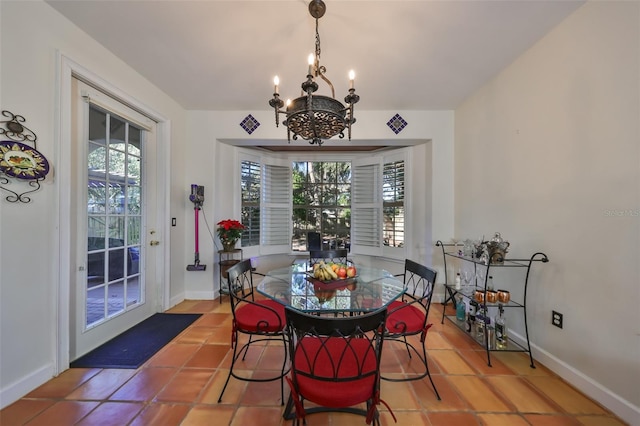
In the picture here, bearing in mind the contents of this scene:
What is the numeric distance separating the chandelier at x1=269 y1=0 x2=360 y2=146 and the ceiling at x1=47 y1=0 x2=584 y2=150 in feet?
1.05

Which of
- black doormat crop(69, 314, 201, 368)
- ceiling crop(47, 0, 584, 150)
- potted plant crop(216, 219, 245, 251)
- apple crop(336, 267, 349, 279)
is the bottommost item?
black doormat crop(69, 314, 201, 368)

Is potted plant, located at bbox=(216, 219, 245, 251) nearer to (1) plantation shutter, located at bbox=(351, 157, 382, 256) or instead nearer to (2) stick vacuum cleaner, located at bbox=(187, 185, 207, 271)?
(2) stick vacuum cleaner, located at bbox=(187, 185, 207, 271)

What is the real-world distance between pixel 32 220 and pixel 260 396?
2.00 metres

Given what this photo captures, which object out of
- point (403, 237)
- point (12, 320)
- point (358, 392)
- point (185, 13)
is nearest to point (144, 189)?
point (12, 320)

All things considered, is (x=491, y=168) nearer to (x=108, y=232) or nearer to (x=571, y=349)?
(x=571, y=349)

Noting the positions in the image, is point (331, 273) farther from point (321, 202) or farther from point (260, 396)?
point (321, 202)

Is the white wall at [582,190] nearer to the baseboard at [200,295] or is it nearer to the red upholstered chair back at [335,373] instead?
the red upholstered chair back at [335,373]

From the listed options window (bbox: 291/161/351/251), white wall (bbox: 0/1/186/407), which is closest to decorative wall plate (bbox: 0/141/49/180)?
white wall (bbox: 0/1/186/407)

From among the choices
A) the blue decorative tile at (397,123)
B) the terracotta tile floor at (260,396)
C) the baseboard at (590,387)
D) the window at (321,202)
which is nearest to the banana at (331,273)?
the terracotta tile floor at (260,396)

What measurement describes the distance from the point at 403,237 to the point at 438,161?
3.99ft

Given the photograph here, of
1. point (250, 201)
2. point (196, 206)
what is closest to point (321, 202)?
point (250, 201)

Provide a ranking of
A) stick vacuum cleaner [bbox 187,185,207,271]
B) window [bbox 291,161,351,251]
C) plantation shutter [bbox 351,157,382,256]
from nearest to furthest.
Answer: stick vacuum cleaner [bbox 187,185,207,271], plantation shutter [bbox 351,157,382,256], window [bbox 291,161,351,251]

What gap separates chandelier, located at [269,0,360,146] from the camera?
145 centimetres

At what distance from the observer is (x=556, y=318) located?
1.90 m
